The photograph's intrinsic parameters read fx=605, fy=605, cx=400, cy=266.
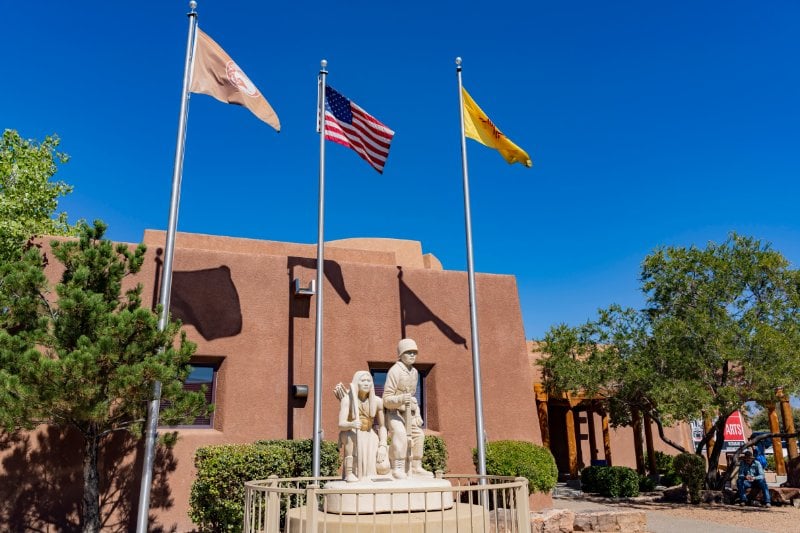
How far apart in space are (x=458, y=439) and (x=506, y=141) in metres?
6.74

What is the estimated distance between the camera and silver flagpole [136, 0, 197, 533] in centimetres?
915

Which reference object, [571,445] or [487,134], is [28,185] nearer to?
[487,134]

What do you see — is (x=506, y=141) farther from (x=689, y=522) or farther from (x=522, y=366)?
(x=689, y=522)

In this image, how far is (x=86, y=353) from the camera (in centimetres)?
833

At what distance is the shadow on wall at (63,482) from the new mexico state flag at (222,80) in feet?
21.5

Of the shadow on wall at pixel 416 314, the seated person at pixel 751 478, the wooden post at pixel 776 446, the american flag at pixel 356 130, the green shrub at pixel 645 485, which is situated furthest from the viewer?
the wooden post at pixel 776 446

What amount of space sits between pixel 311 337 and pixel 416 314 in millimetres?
2579

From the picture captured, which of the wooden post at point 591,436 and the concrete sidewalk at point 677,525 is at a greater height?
the wooden post at point 591,436

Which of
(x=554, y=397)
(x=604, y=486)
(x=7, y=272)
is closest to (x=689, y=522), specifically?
(x=604, y=486)

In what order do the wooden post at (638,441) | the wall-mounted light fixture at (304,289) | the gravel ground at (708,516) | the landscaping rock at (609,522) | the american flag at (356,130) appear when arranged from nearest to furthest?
the landscaping rock at (609,522) < the gravel ground at (708,516) < the american flag at (356,130) < the wall-mounted light fixture at (304,289) < the wooden post at (638,441)

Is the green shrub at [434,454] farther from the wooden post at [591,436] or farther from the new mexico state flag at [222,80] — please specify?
the wooden post at [591,436]

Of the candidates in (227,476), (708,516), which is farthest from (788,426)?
(227,476)

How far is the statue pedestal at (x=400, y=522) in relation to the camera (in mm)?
6047

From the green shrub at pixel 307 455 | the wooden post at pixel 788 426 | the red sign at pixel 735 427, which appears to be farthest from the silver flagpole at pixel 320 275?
the red sign at pixel 735 427
